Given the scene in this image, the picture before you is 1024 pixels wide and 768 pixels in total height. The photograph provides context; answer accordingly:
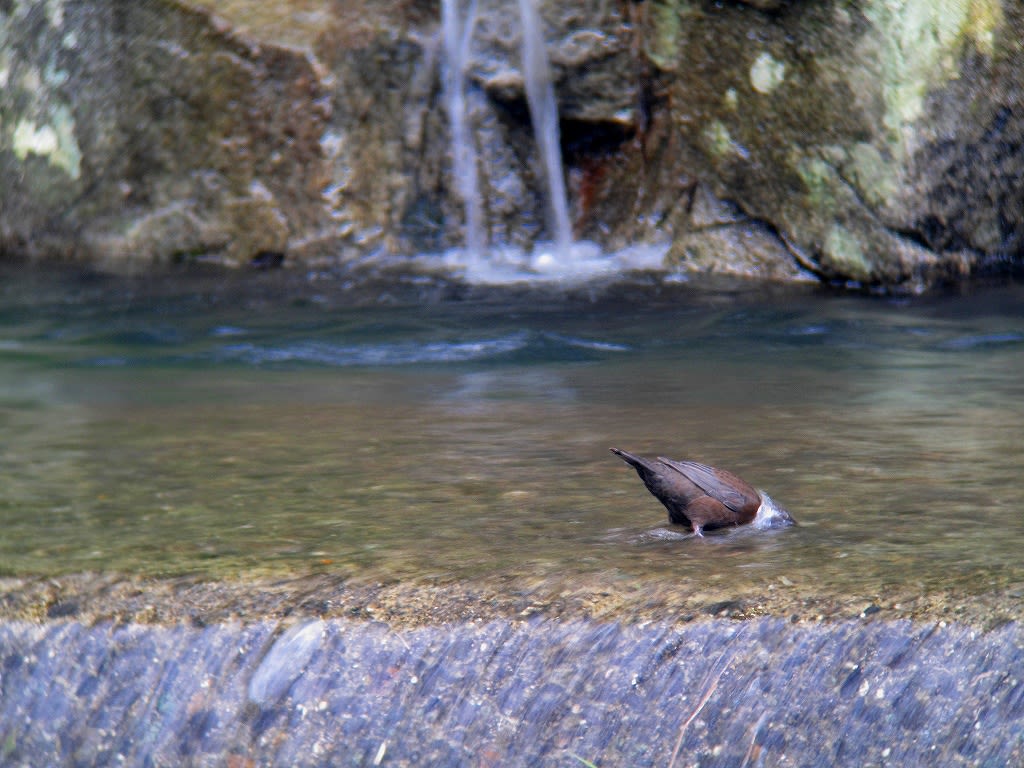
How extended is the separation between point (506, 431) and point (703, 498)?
4.15 ft

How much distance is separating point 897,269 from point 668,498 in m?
4.59

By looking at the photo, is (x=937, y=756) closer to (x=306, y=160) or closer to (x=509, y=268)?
(x=509, y=268)

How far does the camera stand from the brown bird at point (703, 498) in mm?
2139

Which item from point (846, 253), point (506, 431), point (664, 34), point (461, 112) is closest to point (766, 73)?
point (664, 34)

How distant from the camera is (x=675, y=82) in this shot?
6891 mm

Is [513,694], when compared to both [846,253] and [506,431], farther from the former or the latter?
[846,253]

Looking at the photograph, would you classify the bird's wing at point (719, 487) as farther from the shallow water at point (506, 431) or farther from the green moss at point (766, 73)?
the green moss at point (766, 73)

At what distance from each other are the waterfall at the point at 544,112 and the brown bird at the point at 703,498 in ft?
17.2

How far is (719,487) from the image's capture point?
217 centimetres

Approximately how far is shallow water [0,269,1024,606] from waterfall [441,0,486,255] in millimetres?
1151

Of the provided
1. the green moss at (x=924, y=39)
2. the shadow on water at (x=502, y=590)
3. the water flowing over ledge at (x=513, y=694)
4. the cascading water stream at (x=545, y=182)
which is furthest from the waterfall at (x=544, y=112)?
Answer: the water flowing over ledge at (x=513, y=694)

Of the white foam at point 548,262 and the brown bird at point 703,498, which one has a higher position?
the white foam at point 548,262

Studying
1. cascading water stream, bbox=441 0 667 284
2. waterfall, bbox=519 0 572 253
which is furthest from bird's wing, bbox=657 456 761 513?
waterfall, bbox=519 0 572 253

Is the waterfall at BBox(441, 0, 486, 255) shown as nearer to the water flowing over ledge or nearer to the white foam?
the white foam
